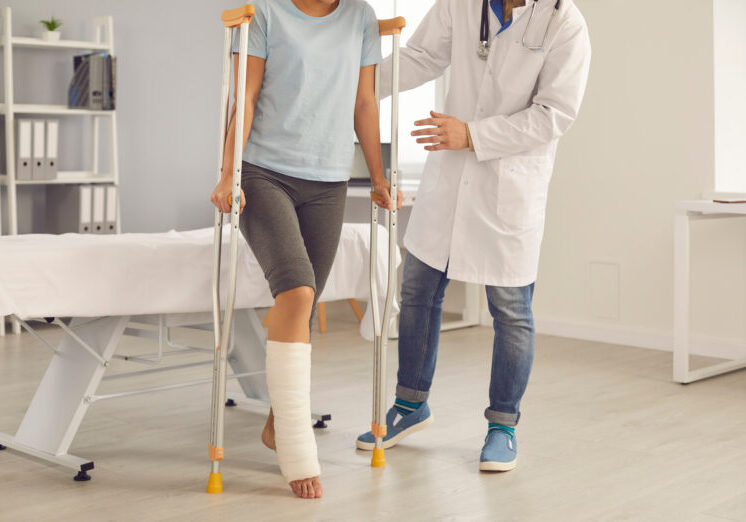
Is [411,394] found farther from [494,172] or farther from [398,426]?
[494,172]

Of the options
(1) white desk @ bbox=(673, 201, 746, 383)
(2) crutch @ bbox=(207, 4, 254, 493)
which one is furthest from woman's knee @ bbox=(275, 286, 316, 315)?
(1) white desk @ bbox=(673, 201, 746, 383)

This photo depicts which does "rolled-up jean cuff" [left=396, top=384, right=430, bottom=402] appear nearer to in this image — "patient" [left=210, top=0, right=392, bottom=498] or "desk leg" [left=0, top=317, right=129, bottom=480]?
"patient" [left=210, top=0, right=392, bottom=498]

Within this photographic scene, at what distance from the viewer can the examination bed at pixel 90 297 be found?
2.27 meters

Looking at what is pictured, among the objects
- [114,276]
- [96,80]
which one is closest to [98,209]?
[96,80]

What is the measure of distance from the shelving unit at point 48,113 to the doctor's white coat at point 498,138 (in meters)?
2.62

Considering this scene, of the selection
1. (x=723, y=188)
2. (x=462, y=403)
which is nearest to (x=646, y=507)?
(x=462, y=403)

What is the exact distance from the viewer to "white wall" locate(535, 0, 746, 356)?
4.00 m

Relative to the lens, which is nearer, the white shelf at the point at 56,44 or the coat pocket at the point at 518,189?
the coat pocket at the point at 518,189

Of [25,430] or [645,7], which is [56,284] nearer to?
[25,430]

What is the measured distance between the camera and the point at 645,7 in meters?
4.17

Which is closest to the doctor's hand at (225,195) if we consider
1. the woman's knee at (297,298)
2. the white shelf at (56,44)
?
the woman's knee at (297,298)

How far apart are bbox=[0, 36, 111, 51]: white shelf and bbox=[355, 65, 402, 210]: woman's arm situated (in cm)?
285

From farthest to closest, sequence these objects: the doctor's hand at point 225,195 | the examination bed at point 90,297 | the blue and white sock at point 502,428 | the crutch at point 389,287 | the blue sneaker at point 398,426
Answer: the blue sneaker at point 398,426
the blue and white sock at point 502,428
the crutch at point 389,287
the examination bed at point 90,297
the doctor's hand at point 225,195

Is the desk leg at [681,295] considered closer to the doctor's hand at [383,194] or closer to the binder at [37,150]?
the doctor's hand at [383,194]
